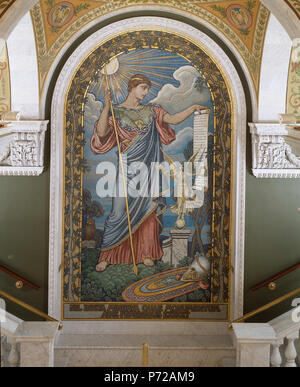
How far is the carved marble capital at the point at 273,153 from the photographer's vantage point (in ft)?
26.6

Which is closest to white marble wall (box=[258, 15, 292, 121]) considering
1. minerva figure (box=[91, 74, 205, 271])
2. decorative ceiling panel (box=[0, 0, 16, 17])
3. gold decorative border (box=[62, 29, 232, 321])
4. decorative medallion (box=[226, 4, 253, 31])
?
decorative medallion (box=[226, 4, 253, 31])

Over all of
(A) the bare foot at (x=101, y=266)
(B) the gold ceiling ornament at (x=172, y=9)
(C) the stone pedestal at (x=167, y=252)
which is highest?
(B) the gold ceiling ornament at (x=172, y=9)

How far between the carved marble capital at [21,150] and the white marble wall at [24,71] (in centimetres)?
27

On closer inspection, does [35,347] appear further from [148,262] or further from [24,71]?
[24,71]

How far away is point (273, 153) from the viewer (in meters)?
8.20

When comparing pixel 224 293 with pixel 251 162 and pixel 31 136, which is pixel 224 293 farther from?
pixel 31 136

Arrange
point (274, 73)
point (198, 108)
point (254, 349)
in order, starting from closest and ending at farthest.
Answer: point (254, 349) → point (274, 73) → point (198, 108)

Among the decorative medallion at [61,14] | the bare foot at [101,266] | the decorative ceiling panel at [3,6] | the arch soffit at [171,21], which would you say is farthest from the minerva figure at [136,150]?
the decorative ceiling panel at [3,6]

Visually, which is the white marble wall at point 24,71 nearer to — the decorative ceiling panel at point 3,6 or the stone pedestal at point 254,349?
the decorative ceiling panel at point 3,6

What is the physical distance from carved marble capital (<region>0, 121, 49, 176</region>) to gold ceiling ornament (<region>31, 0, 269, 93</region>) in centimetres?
75

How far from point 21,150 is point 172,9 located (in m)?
3.12

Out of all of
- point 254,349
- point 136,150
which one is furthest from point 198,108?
point 254,349

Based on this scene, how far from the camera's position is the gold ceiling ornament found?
789cm
